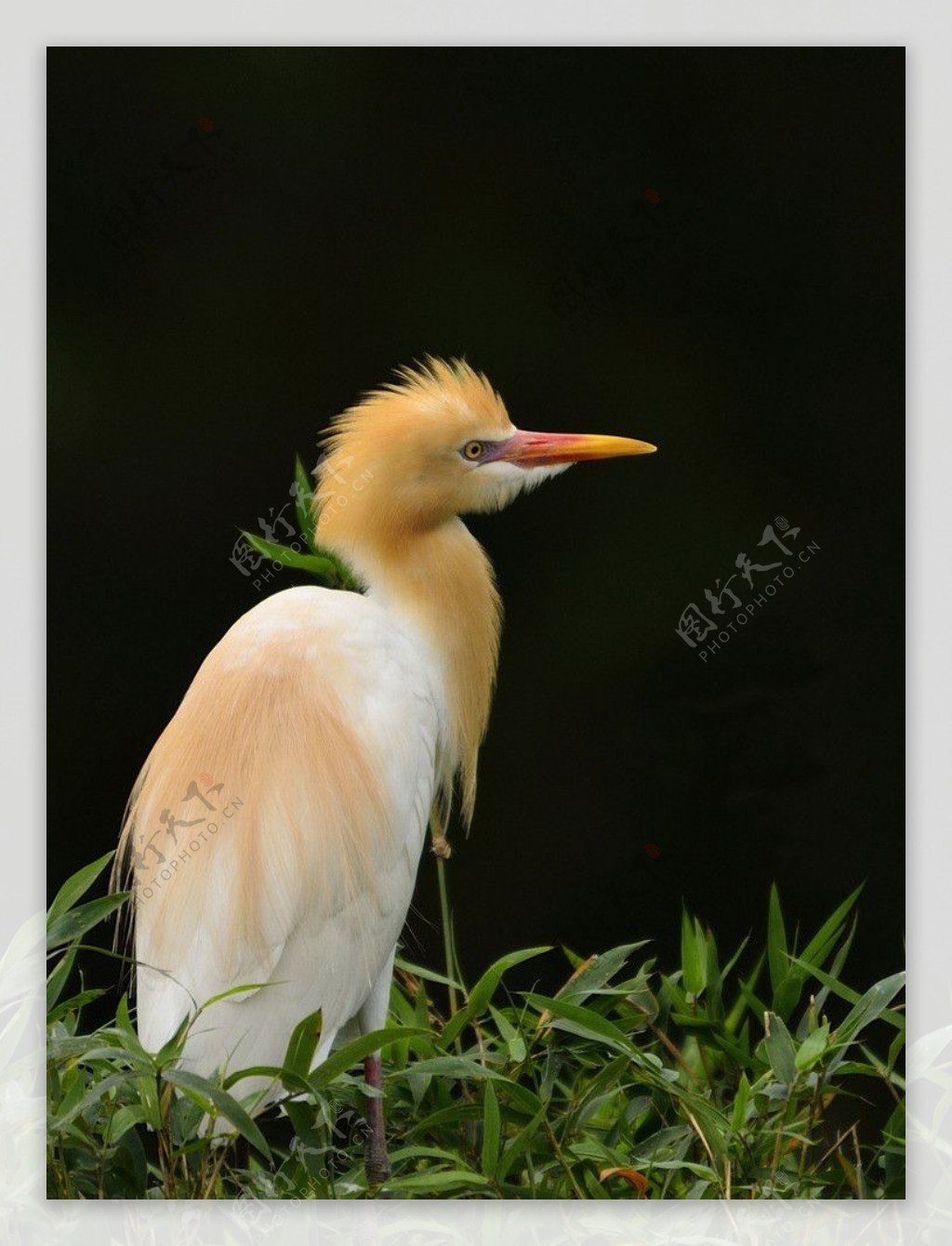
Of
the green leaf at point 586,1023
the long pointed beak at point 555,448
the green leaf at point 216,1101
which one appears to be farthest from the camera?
the long pointed beak at point 555,448

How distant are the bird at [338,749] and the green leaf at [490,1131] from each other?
121mm

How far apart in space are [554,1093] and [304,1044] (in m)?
0.33

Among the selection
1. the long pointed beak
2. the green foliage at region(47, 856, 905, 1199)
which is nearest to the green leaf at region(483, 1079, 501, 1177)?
the green foliage at region(47, 856, 905, 1199)

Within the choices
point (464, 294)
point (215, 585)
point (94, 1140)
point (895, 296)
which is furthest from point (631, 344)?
point (94, 1140)

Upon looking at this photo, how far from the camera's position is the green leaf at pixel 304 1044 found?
162cm

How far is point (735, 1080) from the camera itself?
5.83 ft

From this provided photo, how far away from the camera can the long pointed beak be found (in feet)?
5.78

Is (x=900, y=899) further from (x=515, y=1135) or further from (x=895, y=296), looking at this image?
(x=895, y=296)

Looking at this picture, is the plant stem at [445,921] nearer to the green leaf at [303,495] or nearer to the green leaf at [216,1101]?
the green leaf at [216,1101]

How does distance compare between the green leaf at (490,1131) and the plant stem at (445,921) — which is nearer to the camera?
the green leaf at (490,1131)

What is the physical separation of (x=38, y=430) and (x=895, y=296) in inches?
40.2

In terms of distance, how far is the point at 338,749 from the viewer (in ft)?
5.69

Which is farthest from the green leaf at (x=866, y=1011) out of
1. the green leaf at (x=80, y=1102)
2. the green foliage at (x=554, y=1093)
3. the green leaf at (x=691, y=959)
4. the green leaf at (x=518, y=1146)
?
the green leaf at (x=80, y=1102)

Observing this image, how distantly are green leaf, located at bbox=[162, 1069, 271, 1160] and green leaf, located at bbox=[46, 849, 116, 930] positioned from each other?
0.81 ft
